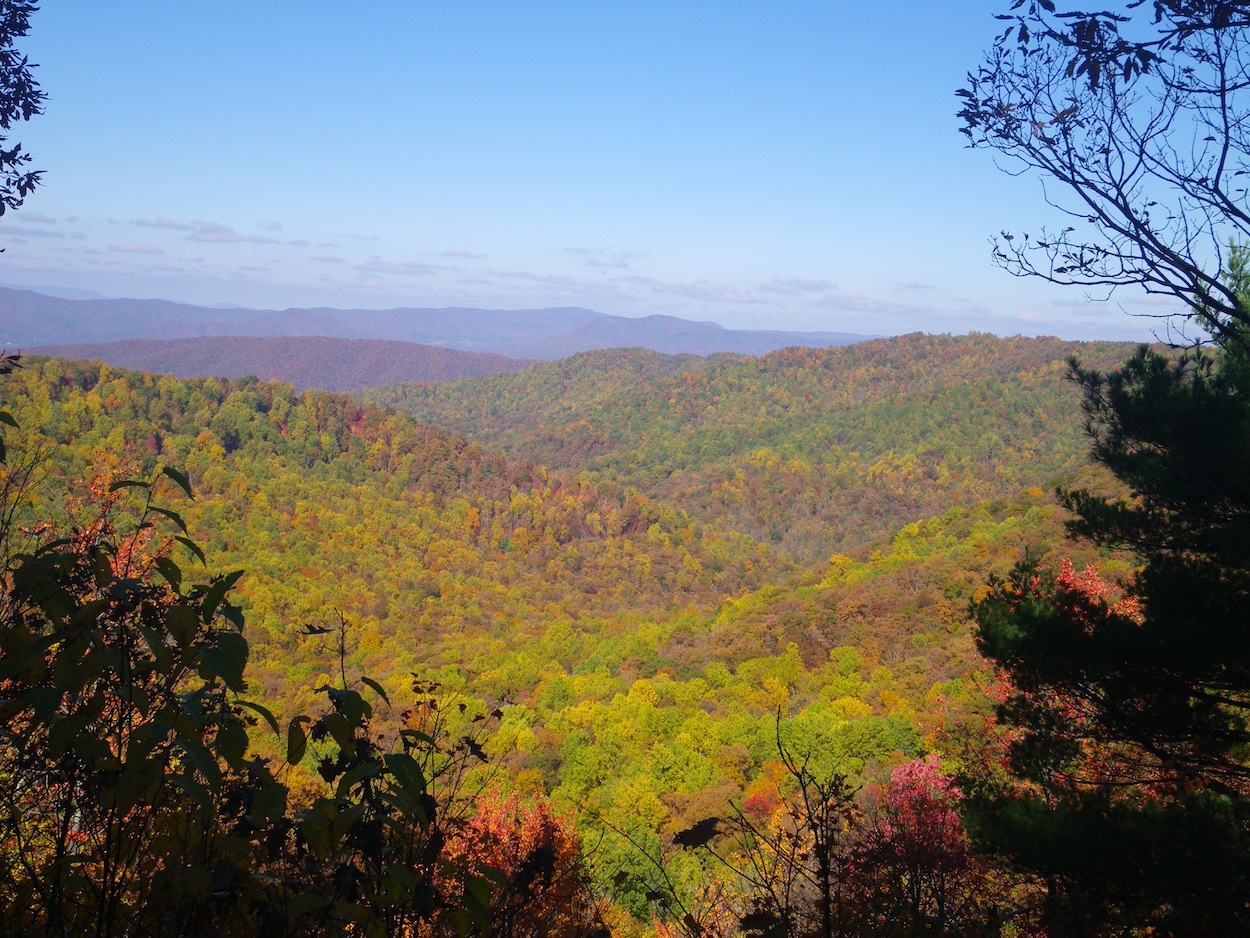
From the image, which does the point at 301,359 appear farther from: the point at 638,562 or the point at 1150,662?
the point at 1150,662

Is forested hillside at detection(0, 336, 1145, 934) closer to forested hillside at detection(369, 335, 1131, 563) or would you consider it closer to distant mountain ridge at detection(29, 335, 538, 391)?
forested hillside at detection(369, 335, 1131, 563)

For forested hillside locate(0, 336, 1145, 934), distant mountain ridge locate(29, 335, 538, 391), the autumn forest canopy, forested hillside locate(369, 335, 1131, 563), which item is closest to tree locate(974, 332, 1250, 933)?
the autumn forest canopy

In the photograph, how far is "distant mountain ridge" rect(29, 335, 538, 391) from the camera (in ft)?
364

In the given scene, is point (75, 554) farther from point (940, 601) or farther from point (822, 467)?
point (822, 467)

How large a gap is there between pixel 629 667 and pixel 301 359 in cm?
12589

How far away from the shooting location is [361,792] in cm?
117

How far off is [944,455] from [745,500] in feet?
63.6

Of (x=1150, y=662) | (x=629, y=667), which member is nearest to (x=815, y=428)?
(x=629, y=667)

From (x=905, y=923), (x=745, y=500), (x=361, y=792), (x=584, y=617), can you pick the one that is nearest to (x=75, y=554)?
(x=361, y=792)

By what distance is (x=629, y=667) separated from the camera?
28812mm

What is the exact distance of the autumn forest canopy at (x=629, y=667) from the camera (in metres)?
1.17

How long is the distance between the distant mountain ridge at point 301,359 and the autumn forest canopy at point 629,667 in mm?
69895

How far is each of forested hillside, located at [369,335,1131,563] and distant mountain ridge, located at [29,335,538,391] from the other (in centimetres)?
2056

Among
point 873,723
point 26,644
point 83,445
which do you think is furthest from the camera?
point 83,445
